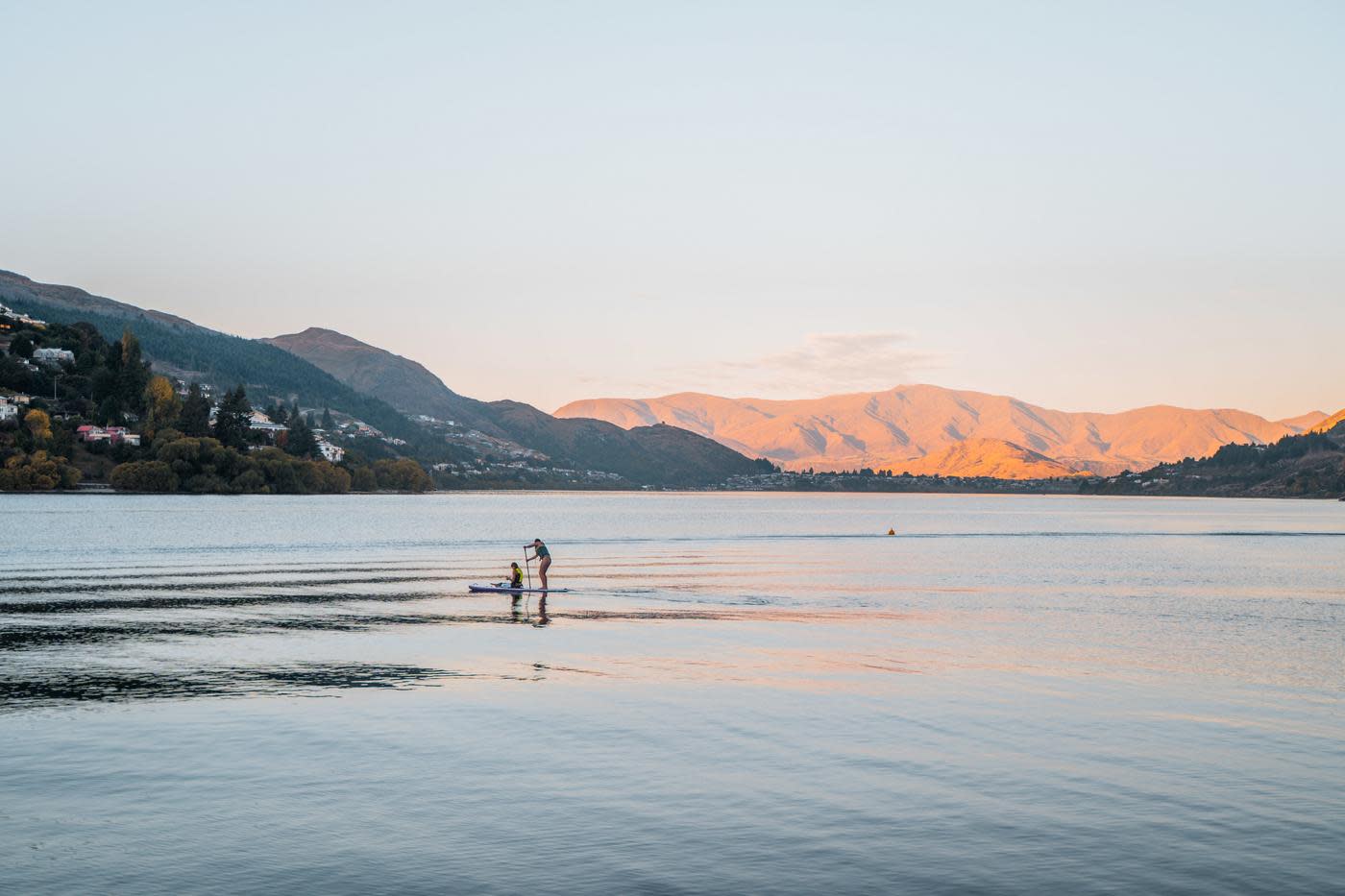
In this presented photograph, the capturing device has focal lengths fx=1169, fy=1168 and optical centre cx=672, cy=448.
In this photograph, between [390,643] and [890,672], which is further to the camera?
[390,643]

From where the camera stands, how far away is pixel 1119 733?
99.0 ft

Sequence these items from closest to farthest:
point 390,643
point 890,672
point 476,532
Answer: point 890,672
point 390,643
point 476,532

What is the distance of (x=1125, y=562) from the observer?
106062 mm

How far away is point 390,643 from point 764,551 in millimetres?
79898

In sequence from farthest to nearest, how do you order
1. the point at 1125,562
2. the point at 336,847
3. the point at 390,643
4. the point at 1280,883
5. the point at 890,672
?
the point at 1125,562, the point at 390,643, the point at 890,672, the point at 336,847, the point at 1280,883

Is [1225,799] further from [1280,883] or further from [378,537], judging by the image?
[378,537]

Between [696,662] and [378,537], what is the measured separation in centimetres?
10120

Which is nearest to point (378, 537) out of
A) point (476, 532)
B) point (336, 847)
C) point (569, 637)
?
point (476, 532)

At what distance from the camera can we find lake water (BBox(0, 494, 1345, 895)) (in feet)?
63.8

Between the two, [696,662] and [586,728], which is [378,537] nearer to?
[696,662]

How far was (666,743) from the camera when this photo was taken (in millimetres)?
28484

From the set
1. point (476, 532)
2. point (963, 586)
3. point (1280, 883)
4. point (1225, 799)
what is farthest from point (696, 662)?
point (476, 532)

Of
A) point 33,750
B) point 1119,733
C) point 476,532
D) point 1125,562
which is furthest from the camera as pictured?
point 476,532

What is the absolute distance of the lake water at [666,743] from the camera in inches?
766
